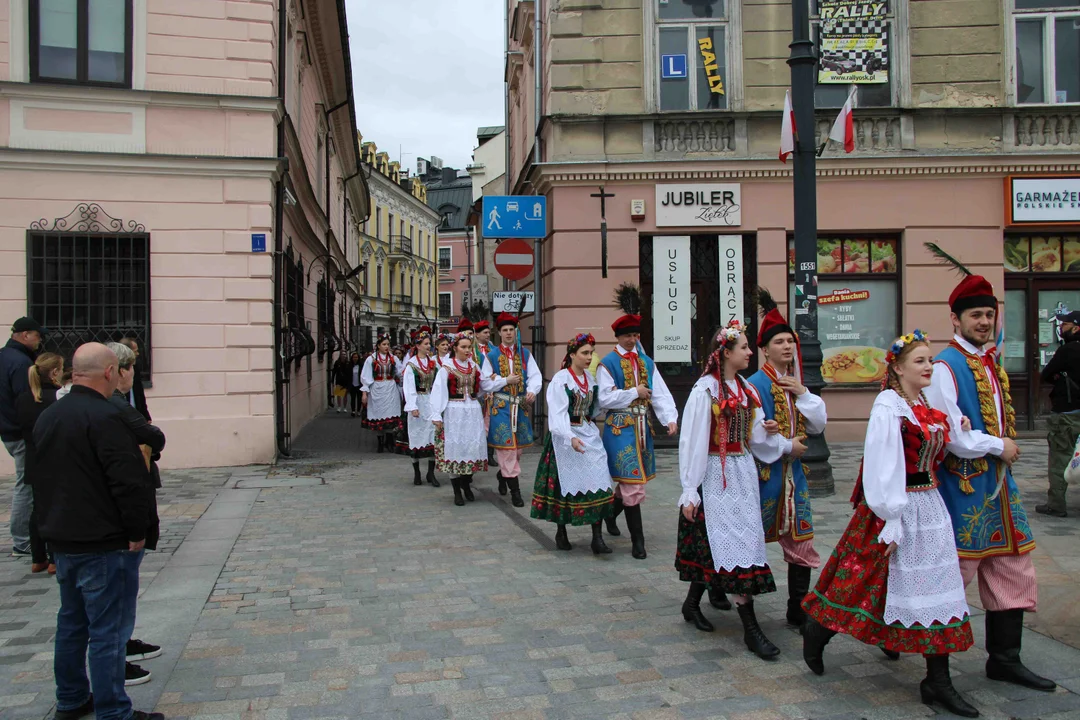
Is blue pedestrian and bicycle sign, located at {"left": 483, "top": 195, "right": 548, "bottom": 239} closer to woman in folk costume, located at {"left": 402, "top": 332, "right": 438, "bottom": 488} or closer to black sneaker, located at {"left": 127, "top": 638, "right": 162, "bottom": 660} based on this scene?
woman in folk costume, located at {"left": 402, "top": 332, "right": 438, "bottom": 488}

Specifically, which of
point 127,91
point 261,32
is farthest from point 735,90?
point 127,91

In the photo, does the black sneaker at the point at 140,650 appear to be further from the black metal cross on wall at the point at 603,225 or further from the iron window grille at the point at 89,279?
the black metal cross on wall at the point at 603,225

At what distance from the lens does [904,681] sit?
4.48 meters

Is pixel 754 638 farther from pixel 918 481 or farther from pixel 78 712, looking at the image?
pixel 78 712

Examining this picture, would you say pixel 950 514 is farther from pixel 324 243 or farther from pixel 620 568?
pixel 324 243

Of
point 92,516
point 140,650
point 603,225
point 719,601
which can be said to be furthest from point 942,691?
point 603,225

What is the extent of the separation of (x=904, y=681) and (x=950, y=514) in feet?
2.85

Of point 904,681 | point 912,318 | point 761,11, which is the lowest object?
point 904,681

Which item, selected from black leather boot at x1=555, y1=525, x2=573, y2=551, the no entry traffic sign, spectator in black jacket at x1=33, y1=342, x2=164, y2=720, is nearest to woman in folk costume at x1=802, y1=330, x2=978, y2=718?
spectator in black jacket at x1=33, y1=342, x2=164, y2=720

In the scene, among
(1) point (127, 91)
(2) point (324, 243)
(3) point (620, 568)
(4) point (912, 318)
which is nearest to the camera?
(3) point (620, 568)

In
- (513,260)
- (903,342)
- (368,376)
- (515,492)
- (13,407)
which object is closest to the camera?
(903,342)

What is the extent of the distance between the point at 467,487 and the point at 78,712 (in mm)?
6186

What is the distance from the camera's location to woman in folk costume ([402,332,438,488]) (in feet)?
37.8

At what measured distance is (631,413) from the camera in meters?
7.34
